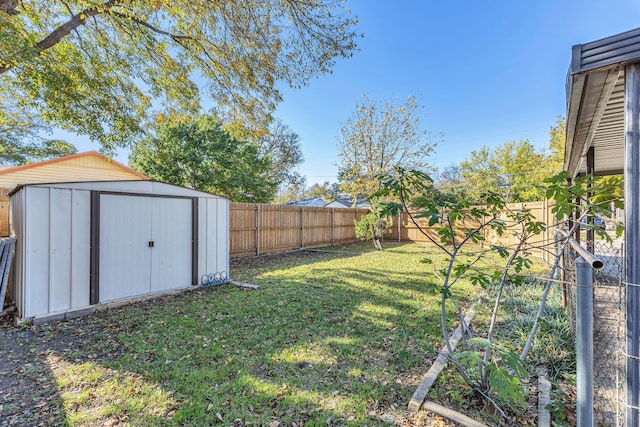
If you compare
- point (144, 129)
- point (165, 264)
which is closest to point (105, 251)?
point (165, 264)

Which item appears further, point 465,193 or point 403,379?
point 465,193

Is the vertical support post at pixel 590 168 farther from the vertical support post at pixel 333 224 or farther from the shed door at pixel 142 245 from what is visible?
the vertical support post at pixel 333 224

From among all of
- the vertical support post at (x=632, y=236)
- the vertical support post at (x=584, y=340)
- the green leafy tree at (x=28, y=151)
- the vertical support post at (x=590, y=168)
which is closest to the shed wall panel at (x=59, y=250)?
the vertical support post at (x=584, y=340)

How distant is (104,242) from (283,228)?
6.38 metres

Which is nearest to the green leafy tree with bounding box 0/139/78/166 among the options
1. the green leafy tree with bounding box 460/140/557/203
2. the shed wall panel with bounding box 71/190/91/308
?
the shed wall panel with bounding box 71/190/91/308

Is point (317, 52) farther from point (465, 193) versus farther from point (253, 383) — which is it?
point (465, 193)

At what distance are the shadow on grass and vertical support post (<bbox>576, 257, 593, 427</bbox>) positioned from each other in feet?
3.82

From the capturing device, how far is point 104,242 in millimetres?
4258

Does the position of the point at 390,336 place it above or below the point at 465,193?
below

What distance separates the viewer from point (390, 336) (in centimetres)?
337

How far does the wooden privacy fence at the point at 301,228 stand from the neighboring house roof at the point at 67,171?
430cm

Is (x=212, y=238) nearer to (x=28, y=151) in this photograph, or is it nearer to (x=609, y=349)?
(x=609, y=349)

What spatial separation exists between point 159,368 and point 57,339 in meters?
1.69

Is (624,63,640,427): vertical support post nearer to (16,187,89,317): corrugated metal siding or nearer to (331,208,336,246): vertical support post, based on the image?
(16,187,89,317): corrugated metal siding
